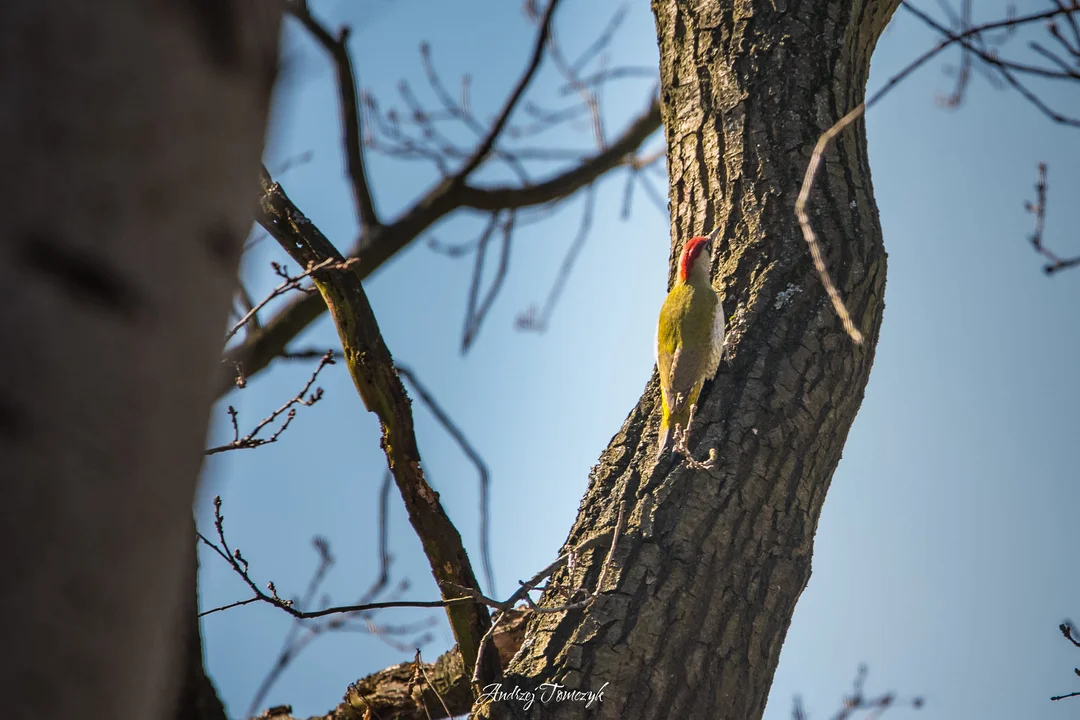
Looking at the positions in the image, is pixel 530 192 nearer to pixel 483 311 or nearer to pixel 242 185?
pixel 483 311

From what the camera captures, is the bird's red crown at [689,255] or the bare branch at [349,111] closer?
the bird's red crown at [689,255]

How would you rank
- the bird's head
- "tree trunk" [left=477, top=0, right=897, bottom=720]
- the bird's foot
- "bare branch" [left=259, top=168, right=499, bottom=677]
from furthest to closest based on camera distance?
the bird's head < "bare branch" [left=259, top=168, right=499, bottom=677] < the bird's foot < "tree trunk" [left=477, top=0, right=897, bottom=720]

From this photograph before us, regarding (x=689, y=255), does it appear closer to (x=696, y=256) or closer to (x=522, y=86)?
(x=696, y=256)

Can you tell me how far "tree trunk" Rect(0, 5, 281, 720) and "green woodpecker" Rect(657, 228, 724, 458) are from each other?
234 cm

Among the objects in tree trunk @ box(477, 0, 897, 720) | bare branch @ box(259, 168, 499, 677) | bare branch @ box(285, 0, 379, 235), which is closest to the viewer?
tree trunk @ box(477, 0, 897, 720)

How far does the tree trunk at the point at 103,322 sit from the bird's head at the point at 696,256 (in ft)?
9.01

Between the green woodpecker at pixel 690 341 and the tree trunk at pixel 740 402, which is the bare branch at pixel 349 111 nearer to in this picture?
the tree trunk at pixel 740 402

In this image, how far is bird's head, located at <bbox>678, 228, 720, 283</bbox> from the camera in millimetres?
3189

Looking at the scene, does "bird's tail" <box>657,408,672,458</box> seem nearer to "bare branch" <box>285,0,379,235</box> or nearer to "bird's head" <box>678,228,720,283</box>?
"bird's head" <box>678,228,720,283</box>

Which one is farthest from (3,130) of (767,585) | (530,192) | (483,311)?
(530,192)

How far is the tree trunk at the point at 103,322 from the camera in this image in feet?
1.61

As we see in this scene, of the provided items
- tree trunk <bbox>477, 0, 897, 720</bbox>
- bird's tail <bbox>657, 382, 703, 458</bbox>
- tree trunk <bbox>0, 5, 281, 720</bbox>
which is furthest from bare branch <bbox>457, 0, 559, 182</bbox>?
tree trunk <bbox>0, 5, 281, 720</bbox>

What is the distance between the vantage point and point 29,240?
1.66 feet

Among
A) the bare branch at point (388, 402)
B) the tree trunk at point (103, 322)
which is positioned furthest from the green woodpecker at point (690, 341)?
the tree trunk at point (103, 322)
